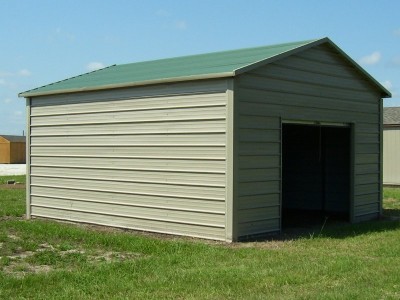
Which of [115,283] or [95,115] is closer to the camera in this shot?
[115,283]

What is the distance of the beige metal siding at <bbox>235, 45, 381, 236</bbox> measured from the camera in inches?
474

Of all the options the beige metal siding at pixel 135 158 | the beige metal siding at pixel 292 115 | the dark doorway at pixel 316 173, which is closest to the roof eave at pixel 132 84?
the beige metal siding at pixel 135 158

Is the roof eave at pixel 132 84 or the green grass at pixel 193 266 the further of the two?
the roof eave at pixel 132 84

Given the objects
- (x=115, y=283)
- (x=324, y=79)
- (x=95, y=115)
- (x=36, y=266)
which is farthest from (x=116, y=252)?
(x=324, y=79)

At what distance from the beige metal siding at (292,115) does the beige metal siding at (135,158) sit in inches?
20.9

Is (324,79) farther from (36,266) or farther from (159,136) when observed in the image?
(36,266)

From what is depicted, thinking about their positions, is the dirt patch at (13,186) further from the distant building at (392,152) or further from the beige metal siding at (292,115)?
the distant building at (392,152)

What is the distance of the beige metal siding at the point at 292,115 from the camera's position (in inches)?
474

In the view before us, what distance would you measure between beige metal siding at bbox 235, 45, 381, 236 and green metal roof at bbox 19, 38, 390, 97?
0.25m

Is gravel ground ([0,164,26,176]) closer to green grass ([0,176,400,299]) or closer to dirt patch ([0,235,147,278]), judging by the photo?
green grass ([0,176,400,299])

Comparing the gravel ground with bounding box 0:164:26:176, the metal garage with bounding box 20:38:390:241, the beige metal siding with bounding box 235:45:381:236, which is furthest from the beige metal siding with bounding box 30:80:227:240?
the gravel ground with bounding box 0:164:26:176

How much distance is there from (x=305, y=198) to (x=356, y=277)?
944 cm

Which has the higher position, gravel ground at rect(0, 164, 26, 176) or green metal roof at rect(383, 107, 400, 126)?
green metal roof at rect(383, 107, 400, 126)

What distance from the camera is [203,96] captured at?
12.1 meters
